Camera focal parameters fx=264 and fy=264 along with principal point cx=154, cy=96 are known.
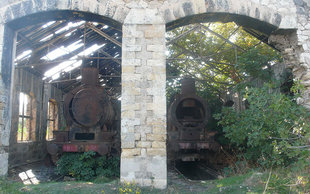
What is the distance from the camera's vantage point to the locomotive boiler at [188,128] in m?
9.45

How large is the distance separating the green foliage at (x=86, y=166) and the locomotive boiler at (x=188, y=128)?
2472 millimetres

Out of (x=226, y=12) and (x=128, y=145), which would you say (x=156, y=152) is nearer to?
(x=128, y=145)

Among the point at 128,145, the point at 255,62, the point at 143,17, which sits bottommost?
the point at 128,145

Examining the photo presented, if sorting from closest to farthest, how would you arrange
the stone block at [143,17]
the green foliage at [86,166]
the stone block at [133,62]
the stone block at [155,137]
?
1. the stone block at [155,137]
2. the stone block at [133,62]
3. the stone block at [143,17]
4. the green foliage at [86,166]

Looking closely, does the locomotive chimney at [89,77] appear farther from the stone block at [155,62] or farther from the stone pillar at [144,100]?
the stone block at [155,62]

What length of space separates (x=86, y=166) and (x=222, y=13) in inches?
221

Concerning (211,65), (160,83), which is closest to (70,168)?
(160,83)

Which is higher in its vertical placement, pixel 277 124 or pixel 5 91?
pixel 5 91

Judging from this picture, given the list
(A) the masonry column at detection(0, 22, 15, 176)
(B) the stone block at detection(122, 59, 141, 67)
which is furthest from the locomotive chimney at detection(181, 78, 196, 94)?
(A) the masonry column at detection(0, 22, 15, 176)

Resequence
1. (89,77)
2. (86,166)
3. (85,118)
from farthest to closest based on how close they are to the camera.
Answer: (89,77) → (85,118) → (86,166)

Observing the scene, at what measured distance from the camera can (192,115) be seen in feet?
35.1

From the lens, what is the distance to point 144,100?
16.9 ft

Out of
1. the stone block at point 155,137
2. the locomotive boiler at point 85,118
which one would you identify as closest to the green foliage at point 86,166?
the locomotive boiler at point 85,118

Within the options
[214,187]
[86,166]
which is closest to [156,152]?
[214,187]
